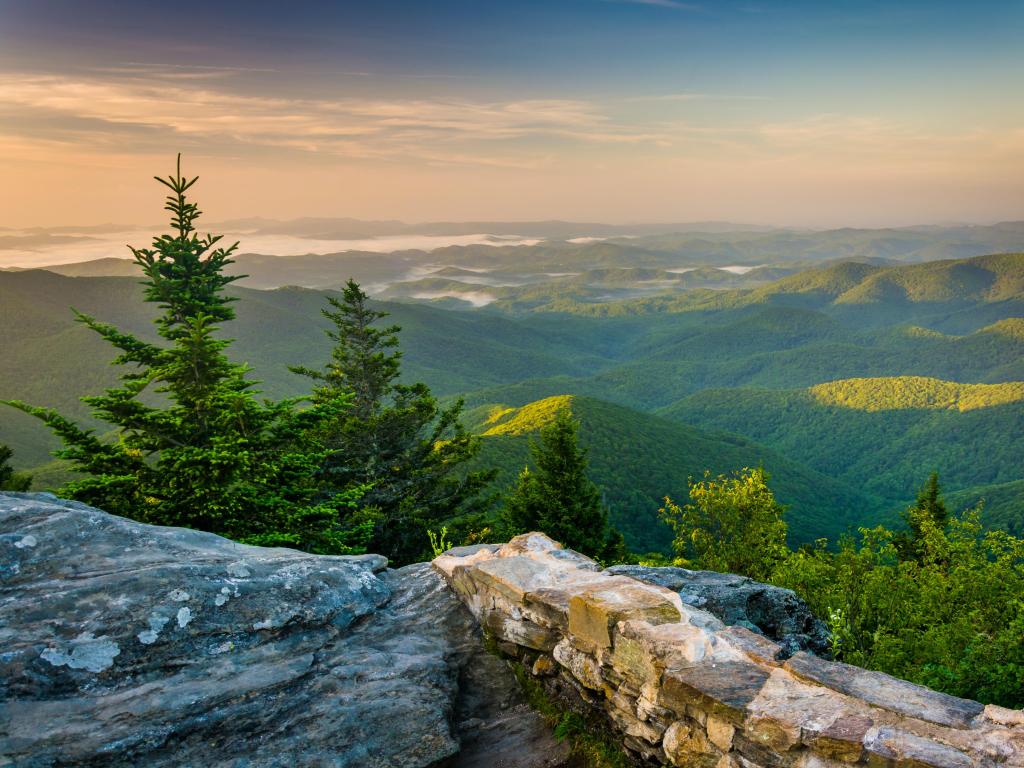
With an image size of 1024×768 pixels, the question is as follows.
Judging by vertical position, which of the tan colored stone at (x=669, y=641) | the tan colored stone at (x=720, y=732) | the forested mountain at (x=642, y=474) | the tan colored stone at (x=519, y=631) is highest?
the tan colored stone at (x=669, y=641)

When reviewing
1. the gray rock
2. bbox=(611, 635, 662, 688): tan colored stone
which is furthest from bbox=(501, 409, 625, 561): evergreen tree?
bbox=(611, 635, 662, 688): tan colored stone

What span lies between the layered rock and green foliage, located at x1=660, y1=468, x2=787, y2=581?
2819cm

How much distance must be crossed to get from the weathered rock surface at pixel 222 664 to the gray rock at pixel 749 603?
14.0ft

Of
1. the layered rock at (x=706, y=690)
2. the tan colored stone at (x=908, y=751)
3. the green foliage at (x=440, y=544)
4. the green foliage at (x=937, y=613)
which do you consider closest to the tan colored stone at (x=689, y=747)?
the layered rock at (x=706, y=690)

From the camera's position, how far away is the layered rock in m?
6.54

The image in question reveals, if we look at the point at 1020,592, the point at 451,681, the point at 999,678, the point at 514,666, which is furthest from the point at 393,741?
the point at 1020,592

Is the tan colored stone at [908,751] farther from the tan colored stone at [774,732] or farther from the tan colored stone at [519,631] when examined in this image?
the tan colored stone at [519,631]

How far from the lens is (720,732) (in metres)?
7.34

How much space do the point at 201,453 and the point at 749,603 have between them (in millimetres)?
14696

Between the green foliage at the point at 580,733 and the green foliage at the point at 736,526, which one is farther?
the green foliage at the point at 736,526

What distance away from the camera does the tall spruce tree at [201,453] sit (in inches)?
653

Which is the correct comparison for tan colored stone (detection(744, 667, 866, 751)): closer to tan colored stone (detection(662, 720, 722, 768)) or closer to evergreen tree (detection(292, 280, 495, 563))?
tan colored stone (detection(662, 720, 722, 768))

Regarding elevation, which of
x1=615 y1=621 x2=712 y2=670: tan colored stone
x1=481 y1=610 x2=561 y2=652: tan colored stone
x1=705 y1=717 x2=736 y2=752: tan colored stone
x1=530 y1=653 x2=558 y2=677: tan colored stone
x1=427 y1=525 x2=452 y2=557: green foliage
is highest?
x1=615 y1=621 x2=712 y2=670: tan colored stone

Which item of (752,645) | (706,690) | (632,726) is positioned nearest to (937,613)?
(752,645)
